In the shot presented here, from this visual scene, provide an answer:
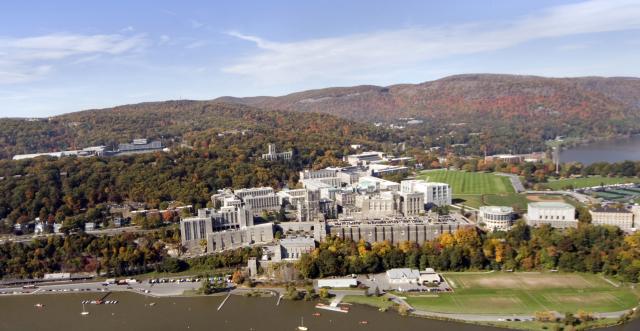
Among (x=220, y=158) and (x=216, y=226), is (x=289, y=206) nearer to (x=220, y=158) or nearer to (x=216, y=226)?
(x=216, y=226)

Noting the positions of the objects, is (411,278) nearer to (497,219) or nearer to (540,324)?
(540,324)

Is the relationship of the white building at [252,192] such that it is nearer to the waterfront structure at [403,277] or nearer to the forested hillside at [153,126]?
the waterfront structure at [403,277]

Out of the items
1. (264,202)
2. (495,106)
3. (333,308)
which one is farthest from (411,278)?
(495,106)

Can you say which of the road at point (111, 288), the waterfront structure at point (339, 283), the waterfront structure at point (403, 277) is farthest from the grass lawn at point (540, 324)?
the road at point (111, 288)

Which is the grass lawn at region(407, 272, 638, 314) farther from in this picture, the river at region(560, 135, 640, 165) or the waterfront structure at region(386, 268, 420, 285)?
the river at region(560, 135, 640, 165)

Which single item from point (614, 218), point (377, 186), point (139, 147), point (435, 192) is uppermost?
point (139, 147)

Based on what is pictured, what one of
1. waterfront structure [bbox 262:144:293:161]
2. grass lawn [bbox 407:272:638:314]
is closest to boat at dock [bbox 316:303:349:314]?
grass lawn [bbox 407:272:638:314]
